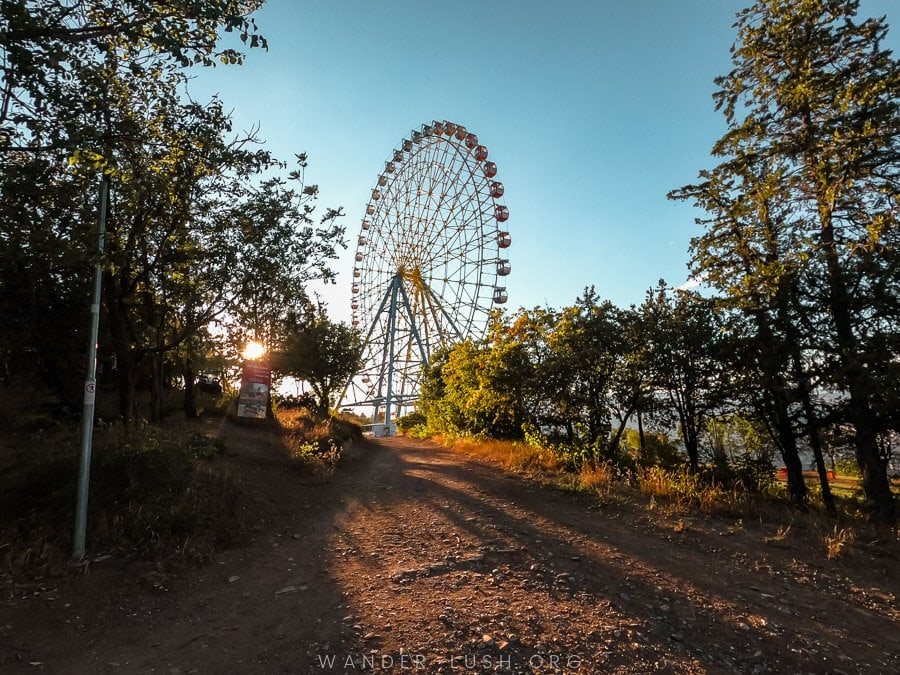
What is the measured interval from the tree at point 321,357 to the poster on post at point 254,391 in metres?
8.96

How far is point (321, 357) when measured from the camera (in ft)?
81.2

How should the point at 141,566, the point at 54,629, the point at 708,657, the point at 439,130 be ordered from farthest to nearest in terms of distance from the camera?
the point at 439,130, the point at 141,566, the point at 54,629, the point at 708,657

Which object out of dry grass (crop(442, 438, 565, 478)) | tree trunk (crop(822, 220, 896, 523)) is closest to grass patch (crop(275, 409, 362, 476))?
dry grass (crop(442, 438, 565, 478))

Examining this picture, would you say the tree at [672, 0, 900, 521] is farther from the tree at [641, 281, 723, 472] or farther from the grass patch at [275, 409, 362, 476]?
the grass patch at [275, 409, 362, 476]

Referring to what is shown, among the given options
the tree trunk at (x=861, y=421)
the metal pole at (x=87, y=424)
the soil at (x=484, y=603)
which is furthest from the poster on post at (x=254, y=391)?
the tree trunk at (x=861, y=421)

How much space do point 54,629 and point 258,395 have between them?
33.8 feet

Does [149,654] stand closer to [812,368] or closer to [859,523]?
[859,523]

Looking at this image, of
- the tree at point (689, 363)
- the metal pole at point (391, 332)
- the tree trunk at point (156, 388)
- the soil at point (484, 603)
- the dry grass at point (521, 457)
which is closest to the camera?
the soil at point (484, 603)

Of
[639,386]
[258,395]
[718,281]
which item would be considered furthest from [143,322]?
[718,281]

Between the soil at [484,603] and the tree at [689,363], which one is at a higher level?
the tree at [689,363]

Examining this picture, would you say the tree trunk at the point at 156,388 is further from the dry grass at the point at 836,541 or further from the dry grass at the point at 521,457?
the dry grass at the point at 836,541

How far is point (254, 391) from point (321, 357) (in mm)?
10864

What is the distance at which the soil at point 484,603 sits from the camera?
3410 mm

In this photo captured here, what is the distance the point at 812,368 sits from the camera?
802cm
